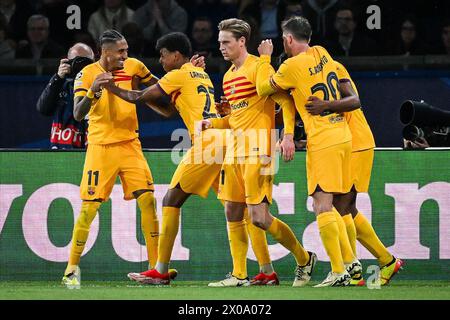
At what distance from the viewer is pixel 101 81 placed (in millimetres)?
9180

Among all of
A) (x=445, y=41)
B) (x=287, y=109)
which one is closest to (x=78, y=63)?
(x=287, y=109)

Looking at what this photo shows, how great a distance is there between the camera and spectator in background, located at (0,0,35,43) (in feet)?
44.0

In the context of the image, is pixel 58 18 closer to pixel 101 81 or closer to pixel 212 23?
pixel 212 23

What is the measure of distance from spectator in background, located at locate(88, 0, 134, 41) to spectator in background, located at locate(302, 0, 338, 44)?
82.3 inches

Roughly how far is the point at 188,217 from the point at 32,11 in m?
4.44

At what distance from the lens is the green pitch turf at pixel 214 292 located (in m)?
7.94

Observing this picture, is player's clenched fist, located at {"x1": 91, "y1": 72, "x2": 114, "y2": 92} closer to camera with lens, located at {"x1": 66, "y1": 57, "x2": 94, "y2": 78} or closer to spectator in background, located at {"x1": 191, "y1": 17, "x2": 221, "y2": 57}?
camera with lens, located at {"x1": 66, "y1": 57, "x2": 94, "y2": 78}

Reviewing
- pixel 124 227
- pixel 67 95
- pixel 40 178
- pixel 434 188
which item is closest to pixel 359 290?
pixel 434 188

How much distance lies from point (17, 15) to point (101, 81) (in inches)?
186

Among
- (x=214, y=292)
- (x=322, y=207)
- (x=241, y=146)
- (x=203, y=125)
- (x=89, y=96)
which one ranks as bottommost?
(x=214, y=292)

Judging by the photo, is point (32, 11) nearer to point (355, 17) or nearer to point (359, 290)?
point (355, 17)

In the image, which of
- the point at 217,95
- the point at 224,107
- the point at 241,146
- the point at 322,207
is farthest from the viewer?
the point at 217,95

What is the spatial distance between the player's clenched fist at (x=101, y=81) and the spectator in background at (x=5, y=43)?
165 inches

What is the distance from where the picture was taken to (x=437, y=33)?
13.1 m
